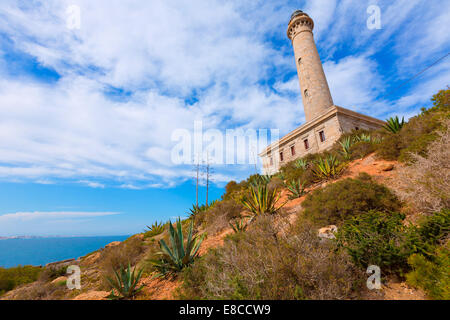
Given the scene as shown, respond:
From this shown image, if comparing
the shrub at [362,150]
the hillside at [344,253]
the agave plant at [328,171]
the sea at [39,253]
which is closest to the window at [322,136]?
the shrub at [362,150]

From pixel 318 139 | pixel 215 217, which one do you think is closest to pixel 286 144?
pixel 318 139

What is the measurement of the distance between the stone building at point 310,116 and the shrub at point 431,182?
40.1 feet

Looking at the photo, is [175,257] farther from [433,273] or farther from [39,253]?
[39,253]

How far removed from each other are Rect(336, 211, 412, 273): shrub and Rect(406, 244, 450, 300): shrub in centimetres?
19

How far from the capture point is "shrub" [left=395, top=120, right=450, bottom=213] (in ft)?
11.5

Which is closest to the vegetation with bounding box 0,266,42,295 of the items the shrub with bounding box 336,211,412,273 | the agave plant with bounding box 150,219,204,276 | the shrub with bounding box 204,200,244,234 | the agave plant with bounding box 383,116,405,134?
the shrub with bounding box 204,200,244,234

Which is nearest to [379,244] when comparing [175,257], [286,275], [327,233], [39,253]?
[327,233]

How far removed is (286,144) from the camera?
21.0 m

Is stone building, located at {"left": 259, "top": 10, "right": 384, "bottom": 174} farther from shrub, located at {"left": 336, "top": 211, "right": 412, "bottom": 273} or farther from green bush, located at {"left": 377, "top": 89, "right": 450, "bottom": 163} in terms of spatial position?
shrub, located at {"left": 336, "top": 211, "right": 412, "bottom": 273}

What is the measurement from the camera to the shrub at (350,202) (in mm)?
4584

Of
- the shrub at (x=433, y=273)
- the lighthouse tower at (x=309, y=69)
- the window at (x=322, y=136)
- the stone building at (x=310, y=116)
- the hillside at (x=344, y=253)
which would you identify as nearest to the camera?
the shrub at (x=433, y=273)

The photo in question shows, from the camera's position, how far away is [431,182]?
12.3ft

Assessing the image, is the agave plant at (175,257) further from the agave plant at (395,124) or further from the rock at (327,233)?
the agave plant at (395,124)
